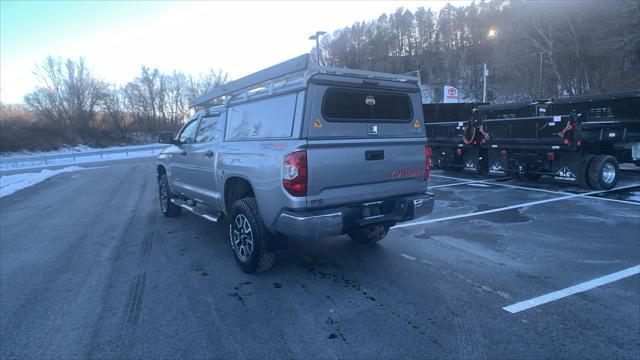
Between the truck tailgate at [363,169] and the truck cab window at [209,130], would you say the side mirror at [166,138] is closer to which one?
the truck cab window at [209,130]

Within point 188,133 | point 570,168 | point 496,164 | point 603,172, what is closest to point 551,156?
point 570,168

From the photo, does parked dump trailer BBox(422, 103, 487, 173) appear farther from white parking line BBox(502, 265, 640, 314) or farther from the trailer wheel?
white parking line BBox(502, 265, 640, 314)

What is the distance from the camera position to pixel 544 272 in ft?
14.4

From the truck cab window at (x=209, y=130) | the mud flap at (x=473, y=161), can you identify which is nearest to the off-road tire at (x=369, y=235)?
the truck cab window at (x=209, y=130)

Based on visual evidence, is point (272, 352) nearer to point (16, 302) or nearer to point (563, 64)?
point (16, 302)

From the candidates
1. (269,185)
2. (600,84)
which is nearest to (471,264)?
(269,185)

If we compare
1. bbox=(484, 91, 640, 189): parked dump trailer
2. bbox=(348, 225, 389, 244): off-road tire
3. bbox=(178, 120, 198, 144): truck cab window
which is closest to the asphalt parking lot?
bbox=(348, 225, 389, 244): off-road tire

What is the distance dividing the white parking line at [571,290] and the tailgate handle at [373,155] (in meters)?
1.93

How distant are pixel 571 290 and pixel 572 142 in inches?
259

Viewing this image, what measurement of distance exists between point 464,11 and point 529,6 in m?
34.7

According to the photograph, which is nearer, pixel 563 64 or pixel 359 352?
pixel 359 352

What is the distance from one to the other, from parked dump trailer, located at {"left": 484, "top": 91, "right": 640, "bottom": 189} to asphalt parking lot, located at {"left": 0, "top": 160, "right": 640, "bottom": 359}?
259 cm

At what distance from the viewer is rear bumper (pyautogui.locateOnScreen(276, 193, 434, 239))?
3.77 m

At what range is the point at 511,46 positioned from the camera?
44844mm
